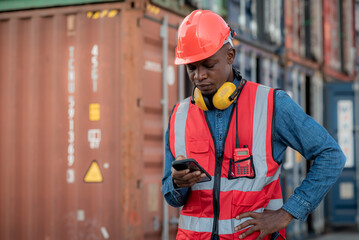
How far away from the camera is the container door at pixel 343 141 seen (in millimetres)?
12023

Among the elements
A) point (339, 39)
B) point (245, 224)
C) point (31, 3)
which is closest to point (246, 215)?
point (245, 224)

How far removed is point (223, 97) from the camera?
2.43 meters

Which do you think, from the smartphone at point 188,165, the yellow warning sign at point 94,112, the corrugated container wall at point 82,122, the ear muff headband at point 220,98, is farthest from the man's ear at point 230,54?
the yellow warning sign at point 94,112

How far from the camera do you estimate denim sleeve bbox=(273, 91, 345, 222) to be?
93.7 inches

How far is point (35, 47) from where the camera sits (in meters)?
6.62

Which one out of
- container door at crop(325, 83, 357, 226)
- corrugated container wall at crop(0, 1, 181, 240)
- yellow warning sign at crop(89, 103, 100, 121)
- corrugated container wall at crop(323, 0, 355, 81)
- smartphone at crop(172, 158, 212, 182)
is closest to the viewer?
smartphone at crop(172, 158, 212, 182)

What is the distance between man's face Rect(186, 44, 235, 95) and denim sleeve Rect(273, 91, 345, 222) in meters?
0.30

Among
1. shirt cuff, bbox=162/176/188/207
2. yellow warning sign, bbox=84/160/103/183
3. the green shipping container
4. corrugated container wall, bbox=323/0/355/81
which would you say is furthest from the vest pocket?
corrugated container wall, bbox=323/0/355/81

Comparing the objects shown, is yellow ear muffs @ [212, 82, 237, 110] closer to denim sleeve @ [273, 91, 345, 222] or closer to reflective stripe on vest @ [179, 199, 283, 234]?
denim sleeve @ [273, 91, 345, 222]

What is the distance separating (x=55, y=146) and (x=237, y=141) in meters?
4.24

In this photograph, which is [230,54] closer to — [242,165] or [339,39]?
[242,165]

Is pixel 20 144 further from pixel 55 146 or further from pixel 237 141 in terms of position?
pixel 237 141

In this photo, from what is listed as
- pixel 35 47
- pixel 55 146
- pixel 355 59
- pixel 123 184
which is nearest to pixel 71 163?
pixel 55 146

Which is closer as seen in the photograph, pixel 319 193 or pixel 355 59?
pixel 319 193
